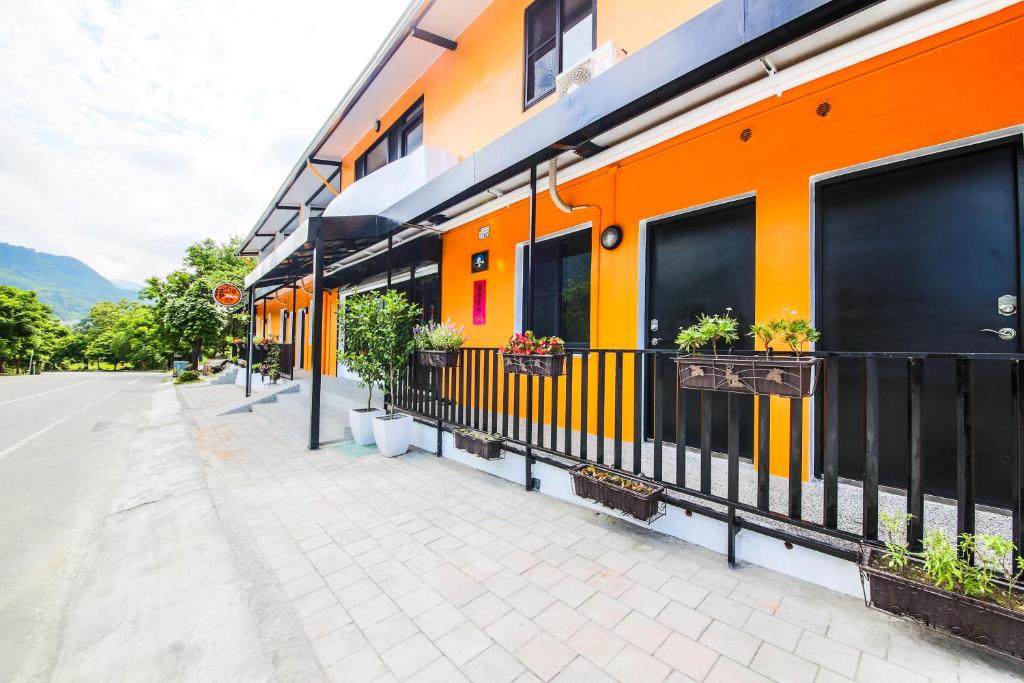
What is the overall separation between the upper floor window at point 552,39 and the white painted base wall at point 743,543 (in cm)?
463

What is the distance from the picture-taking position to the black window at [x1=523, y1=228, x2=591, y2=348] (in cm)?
470

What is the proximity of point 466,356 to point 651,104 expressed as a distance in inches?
117

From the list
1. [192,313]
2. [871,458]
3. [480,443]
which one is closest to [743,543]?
[871,458]

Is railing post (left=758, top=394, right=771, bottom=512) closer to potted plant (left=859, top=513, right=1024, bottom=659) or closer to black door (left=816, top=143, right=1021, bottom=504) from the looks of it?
potted plant (left=859, top=513, right=1024, bottom=659)

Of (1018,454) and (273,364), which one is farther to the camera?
(273,364)

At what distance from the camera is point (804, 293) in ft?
9.51

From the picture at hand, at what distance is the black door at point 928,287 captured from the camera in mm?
2303

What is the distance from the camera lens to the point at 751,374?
2021mm

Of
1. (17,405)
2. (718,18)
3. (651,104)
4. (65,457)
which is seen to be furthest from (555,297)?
(17,405)

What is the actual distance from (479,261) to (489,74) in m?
2.74

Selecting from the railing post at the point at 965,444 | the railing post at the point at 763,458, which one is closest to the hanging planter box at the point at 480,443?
the railing post at the point at 763,458

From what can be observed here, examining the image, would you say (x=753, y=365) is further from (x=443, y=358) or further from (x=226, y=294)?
(x=226, y=294)

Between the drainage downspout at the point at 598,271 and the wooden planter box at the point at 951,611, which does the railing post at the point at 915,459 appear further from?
the drainage downspout at the point at 598,271

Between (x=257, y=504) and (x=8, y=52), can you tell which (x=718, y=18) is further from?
(x=8, y=52)
